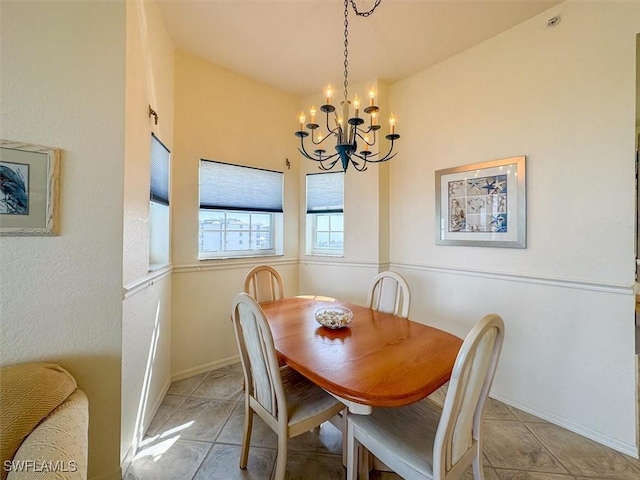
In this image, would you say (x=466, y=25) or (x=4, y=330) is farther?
(x=466, y=25)

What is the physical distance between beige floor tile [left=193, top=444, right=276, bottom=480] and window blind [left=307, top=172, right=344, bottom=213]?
2.32m

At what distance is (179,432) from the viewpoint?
73.0 inches

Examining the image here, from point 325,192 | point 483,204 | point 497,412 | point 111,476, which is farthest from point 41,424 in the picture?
point 483,204

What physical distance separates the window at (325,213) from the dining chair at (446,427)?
81.6 inches

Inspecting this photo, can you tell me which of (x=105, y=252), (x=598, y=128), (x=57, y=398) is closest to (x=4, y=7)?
(x=105, y=252)

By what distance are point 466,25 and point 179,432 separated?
3.65 metres

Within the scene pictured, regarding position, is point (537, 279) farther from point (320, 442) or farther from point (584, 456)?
point (320, 442)

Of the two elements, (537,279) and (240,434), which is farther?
(537,279)

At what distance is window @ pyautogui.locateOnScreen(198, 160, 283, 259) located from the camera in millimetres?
2766

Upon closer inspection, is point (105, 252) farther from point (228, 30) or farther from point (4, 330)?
point (228, 30)

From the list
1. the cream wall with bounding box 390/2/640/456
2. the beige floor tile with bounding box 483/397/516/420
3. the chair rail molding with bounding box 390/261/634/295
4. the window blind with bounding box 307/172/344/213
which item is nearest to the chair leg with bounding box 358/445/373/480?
the beige floor tile with bounding box 483/397/516/420

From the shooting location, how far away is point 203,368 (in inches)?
105

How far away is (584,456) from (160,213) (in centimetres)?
339

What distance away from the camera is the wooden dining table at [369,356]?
107cm
